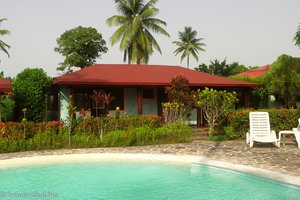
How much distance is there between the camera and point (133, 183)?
8.51m

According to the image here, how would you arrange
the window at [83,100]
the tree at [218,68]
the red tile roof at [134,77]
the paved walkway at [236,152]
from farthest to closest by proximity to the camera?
1. the tree at [218,68]
2. the window at [83,100]
3. the red tile roof at [134,77]
4. the paved walkway at [236,152]

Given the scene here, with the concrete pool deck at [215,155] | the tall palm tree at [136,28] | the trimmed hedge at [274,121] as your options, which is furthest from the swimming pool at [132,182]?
the tall palm tree at [136,28]

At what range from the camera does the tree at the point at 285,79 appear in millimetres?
22094

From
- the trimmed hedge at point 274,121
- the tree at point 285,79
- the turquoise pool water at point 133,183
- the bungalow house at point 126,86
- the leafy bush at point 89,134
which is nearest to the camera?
the turquoise pool water at point 133,183

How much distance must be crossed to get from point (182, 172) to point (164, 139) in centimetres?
444

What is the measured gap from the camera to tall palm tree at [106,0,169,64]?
3419 cm

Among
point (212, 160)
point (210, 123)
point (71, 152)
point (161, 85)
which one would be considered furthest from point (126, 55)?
point (212, 160)

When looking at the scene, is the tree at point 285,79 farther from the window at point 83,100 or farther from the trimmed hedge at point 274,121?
the window at point 83,100

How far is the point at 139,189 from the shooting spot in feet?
26.0

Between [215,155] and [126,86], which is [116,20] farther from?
[215,155]

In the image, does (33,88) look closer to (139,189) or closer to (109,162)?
(109,162)

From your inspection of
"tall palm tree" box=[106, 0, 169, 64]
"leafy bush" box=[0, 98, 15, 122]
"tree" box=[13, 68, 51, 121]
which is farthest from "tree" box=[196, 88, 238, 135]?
"tall palm tree" box=[106, 0, 169, 64]

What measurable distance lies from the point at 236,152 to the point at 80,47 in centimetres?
4487

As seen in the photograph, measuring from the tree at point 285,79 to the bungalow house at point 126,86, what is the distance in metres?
1.85
